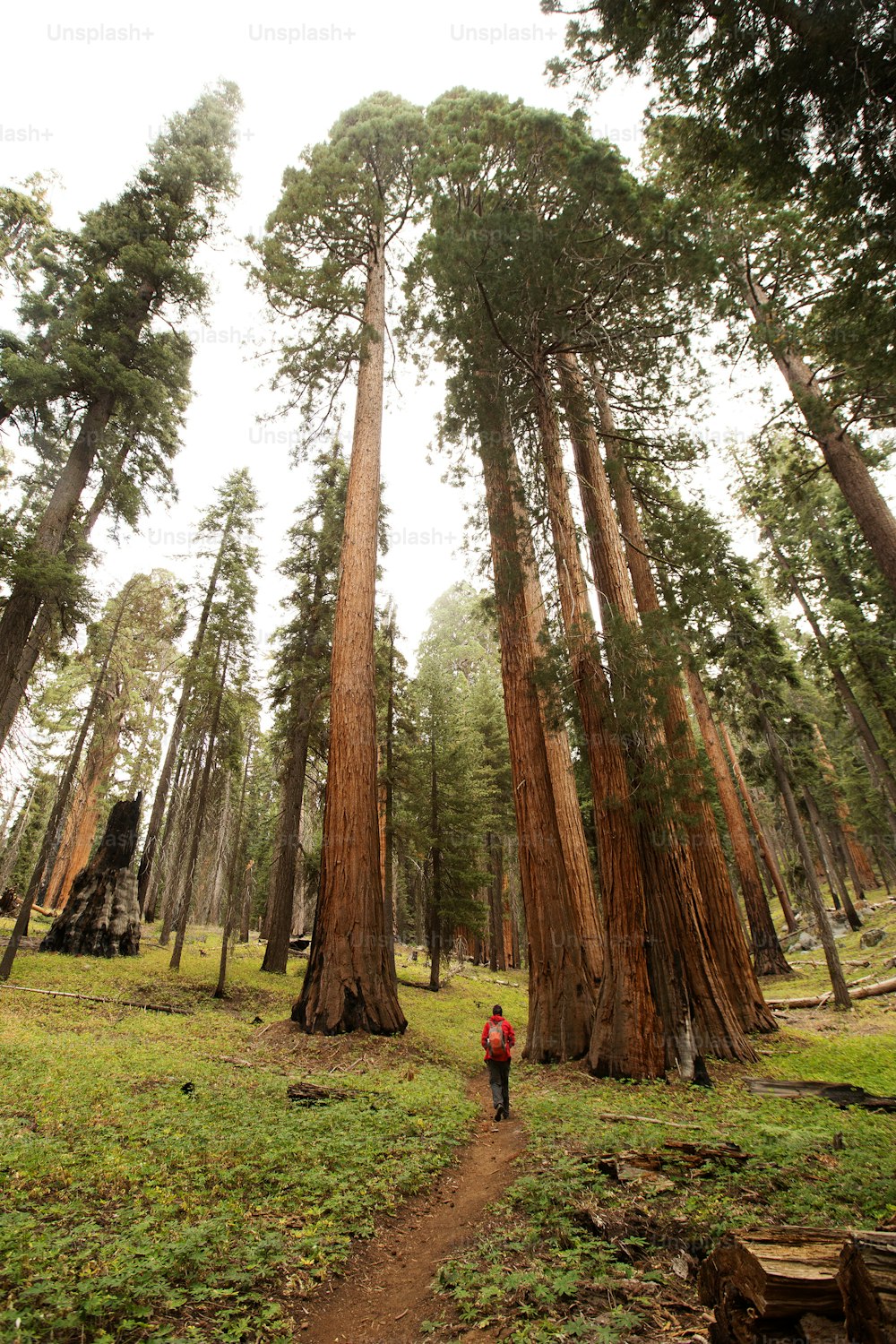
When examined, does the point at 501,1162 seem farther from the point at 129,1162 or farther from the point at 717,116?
the point at 717,116

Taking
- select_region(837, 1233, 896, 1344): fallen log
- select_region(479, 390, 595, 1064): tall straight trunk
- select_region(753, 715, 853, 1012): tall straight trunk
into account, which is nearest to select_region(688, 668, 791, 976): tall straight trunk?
select_region(753, 715, 853, 1012): tall straight trunk

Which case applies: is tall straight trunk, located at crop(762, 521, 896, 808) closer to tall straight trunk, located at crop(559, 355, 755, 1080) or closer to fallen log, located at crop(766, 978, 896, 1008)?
fallen log, located at crop(766, 978, 896, 1008)

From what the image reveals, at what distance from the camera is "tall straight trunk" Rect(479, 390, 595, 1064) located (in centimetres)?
942

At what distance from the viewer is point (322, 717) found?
1661 centimetres

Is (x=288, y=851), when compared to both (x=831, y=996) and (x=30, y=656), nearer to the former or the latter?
(x=30, y=656)

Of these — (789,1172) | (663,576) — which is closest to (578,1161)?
(789,1172)

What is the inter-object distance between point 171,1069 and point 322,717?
34.7 ft

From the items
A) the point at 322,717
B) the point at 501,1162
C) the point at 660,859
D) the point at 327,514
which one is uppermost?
the point at 327,514

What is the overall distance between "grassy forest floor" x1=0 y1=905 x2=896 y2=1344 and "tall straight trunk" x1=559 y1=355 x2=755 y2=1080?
22.2 inches

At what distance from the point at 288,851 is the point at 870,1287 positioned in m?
15.9

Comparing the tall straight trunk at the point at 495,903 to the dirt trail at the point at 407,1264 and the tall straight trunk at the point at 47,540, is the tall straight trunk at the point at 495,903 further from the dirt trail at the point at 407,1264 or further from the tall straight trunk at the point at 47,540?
the dirt trail at the point at 407,1264

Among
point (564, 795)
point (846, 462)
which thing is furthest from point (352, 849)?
point (846, 462)

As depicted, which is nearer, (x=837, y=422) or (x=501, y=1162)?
(x=501, y=1162)

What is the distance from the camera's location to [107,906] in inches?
598
